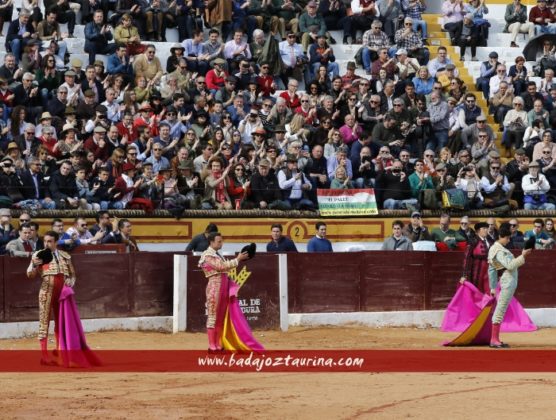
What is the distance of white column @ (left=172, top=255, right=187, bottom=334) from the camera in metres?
17.8

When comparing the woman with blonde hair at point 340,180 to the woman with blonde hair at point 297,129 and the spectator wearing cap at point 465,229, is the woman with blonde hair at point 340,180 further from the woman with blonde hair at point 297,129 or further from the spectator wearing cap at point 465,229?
the spectator wearing cap at point 465,229

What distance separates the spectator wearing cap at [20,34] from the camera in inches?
798

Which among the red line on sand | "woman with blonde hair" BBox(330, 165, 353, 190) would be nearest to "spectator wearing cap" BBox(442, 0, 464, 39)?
"woman with blonde hair" BBox(330, 165, 353, 190)

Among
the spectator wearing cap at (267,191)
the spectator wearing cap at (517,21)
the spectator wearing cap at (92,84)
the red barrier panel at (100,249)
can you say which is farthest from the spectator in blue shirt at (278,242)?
the spectator wearing cap at (517,21)

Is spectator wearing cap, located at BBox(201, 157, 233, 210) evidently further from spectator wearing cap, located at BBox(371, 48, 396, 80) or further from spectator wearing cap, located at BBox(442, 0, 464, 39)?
spectator wearing cap, located at BBox(442, 0, 464, 39)

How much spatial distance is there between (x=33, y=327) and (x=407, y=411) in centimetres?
728

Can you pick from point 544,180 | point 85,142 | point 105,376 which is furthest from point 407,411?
point 544,180

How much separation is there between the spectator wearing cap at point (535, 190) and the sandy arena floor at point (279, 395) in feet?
24.6

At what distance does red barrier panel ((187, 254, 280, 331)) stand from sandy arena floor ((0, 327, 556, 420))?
462 cm

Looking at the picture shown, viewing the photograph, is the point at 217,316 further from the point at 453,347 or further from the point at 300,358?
the point at 453,347

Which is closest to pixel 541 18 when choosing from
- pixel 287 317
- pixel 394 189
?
pixel 394 189

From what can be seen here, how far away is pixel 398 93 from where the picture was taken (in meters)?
21.9

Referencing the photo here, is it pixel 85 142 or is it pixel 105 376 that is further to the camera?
pixel 85 142

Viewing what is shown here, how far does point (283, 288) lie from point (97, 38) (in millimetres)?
5184
